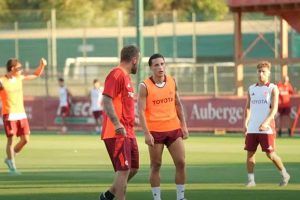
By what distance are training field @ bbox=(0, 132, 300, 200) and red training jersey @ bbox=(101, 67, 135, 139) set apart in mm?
2521

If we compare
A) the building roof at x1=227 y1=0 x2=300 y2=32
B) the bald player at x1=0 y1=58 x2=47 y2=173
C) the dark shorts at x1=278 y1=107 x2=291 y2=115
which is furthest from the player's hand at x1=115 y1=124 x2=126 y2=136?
the building roof at x1=227 y1=0 x2=300 y2=32

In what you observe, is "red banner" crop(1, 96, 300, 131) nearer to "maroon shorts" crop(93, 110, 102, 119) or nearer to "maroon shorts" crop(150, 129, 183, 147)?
"maroon shorts" crop(93, 110, 102, 119)

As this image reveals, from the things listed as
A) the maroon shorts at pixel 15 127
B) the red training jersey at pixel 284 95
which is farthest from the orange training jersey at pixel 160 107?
the red training jersey at pixel 284 95

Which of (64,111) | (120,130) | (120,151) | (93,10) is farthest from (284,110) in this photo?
(93,10)

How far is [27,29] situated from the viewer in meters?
57.4

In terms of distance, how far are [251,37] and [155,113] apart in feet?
154

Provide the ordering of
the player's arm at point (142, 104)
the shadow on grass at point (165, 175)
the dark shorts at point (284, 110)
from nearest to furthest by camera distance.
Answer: the player's arm at point (142, 104) < the shadow on grass at point (165, 175) < the dark shorts at point (284, 110)

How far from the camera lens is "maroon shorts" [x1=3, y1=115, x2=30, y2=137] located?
2116 cm

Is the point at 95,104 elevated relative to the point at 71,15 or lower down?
lower down

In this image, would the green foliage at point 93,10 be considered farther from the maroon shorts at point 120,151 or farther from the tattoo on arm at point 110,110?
the tattoo on arm at point 110,110

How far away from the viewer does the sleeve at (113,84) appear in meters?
14.0

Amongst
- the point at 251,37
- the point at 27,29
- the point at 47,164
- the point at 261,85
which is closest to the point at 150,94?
the point at 261,85

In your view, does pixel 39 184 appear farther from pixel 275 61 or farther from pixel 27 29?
pixel 27 29

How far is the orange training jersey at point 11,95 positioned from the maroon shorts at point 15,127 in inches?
7.2
